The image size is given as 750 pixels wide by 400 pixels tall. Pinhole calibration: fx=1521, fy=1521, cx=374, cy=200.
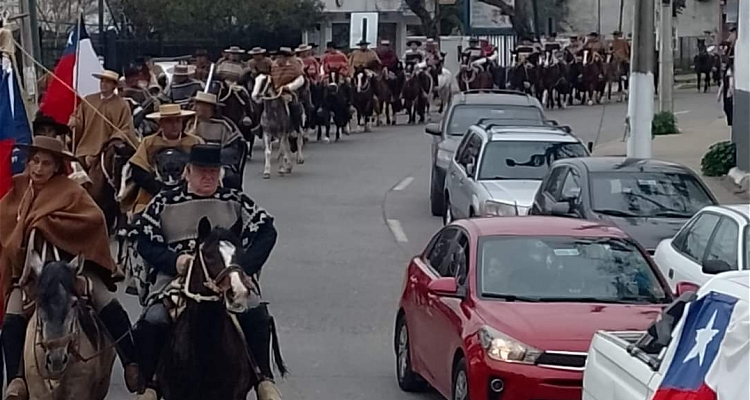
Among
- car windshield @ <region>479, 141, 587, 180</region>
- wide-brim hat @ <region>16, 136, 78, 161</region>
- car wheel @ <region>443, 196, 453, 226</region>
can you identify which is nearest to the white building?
car wheel @ <region>443, 196, 453, 226</region>

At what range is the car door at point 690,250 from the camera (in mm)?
12672

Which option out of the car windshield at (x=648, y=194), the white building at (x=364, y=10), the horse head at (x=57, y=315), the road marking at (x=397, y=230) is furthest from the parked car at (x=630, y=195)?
the white building at (x=364, y=10)

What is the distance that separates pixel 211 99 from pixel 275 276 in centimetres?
273

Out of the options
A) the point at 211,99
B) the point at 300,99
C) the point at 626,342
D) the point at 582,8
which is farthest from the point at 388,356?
the point at 582,8

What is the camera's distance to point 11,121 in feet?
37.2

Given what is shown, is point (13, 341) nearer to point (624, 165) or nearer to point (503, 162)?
point (624, 165)

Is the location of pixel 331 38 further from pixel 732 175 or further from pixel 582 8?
pixel 732 175

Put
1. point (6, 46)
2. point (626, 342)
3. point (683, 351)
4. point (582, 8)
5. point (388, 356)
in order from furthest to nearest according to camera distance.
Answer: point (582, 8) → point (388, 356) → point (6, 46) → point (626, 342) → point (683, 351)

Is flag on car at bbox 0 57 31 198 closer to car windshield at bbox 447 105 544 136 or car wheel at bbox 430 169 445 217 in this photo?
car wheel at bbox 430 169 445 217

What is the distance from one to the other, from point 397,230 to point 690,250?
892 cm

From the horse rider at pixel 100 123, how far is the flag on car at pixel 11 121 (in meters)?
3.66

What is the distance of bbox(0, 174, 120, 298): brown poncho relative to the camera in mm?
9281

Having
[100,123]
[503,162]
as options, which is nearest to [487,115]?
[503,162]

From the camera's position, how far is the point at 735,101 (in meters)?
25.1
